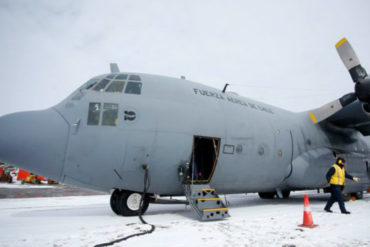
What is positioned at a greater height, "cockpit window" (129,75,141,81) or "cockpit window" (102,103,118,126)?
"cockpit window" (129,75,141,81)

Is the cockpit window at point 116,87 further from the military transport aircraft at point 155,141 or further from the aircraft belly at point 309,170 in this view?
the aircraft belly at point 309,170

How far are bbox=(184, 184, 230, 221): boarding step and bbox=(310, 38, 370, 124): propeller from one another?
20.9ft

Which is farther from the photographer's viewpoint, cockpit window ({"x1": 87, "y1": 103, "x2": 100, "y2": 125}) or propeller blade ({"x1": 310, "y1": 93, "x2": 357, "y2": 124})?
propeller blade ({"x1": 310, "y1": 93, "x2": 357, "y2": 124})

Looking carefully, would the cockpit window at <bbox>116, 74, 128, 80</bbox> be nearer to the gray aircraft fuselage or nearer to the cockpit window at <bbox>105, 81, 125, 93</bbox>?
the cockpit window at <bbox>105, 81, 125, 93</bbox>

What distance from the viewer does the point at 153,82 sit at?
8.01m

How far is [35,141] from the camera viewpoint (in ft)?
→ 20.6

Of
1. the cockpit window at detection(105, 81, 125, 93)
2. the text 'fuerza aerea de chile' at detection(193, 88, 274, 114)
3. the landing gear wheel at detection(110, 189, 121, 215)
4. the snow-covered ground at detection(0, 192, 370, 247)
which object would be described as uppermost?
the text 'fuerza aerea de chile' at detection(193, 88, 274, 114)

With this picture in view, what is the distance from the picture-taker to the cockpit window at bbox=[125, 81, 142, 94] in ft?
24.6

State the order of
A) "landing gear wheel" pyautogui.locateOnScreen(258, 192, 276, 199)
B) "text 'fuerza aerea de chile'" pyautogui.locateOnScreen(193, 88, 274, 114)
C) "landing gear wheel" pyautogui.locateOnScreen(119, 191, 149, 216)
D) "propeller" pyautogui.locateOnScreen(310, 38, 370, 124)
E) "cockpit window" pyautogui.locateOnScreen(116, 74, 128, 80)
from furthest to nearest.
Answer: "landing gear wheel" pyautogui.locateOnScreen(258, 192, 276, 199) < "propeller" pyautogui.locateOnScreen(310, 38, 370, 124) < "text 'fuerza aerea de chile'" pyautogui.locateOnScreen(193, 88, 274, 114) < "cockpit window" pyautogui.locateOnScreen(116, 74, 128, 80) < "landing gear wheel" pyautogui.locateOnScreen(119, 191, 149, 216)

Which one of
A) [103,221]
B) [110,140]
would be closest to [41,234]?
[103,221]

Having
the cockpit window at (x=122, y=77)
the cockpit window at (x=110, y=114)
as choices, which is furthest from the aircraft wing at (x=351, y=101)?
the cockpit window at (x=110, y=114)

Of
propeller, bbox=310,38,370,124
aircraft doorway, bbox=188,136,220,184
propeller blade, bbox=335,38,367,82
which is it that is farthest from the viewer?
propeller blade, bbox=335,38,367,82

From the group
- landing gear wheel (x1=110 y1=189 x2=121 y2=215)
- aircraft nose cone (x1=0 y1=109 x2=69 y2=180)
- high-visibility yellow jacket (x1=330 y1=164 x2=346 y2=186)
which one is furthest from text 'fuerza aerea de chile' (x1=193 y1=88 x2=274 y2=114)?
aircraft nose cone (x1=0 y1=109 x2=69 y2=180)

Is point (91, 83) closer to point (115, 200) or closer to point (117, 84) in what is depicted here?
point (117, 84)
